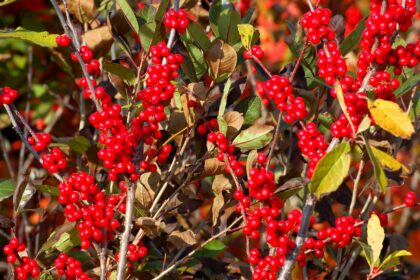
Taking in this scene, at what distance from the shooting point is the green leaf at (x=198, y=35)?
1.66m

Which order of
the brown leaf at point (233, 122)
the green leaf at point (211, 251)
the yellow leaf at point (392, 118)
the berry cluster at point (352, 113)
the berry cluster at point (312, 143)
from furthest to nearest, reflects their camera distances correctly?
1. the green leaf at point (211, 251)
2. the brown leaf at point (233, 122)
3. the berry cluster at point (312, 143)
4. the berry cluster at point (352, 113)
5. the yellow leaf at point (392, 118)

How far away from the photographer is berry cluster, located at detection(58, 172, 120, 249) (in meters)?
1.49

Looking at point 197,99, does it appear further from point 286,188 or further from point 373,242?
point 373,242

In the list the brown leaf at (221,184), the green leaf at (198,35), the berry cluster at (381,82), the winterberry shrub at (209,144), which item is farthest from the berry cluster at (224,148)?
the berry cluster at (381,82)

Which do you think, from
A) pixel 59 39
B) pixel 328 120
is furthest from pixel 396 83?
pixel 59 39

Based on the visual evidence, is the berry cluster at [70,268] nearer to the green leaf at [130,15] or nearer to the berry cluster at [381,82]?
the green leaf at [130,15]

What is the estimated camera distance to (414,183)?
339 centimetres

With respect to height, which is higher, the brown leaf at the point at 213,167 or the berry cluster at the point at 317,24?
the berry cluster at the point at 317,24

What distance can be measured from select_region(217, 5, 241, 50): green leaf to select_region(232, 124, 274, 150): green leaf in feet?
0.79

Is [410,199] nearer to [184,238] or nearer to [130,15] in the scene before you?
[184,238]

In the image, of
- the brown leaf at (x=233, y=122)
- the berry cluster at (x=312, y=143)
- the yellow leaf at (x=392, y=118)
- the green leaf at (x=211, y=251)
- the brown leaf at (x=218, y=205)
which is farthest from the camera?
the green leaf at (x=211, y=251)

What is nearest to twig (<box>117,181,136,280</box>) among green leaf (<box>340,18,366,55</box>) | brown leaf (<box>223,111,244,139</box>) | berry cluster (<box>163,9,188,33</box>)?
brown leaf (<box>223,111,244,139</box>)

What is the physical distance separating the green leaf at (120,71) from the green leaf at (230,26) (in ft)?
0.80

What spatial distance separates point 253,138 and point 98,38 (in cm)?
56
